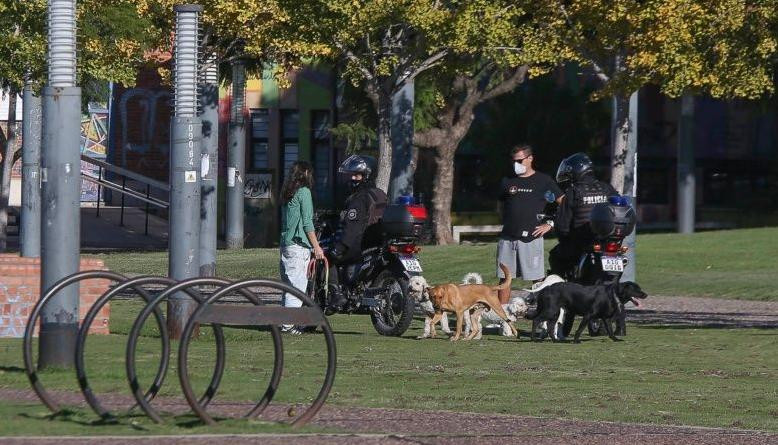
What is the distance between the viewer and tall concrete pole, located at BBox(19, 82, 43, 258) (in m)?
22.6

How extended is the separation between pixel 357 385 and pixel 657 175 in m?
47.4

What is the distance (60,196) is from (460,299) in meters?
4.83

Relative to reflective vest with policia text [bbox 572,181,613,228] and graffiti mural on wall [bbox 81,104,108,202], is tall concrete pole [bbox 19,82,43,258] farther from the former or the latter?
graffiti mural on wall [bbox 81,104,108,202]

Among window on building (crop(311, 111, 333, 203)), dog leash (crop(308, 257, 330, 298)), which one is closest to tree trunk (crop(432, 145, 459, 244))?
window on building (crop(311, 111, 333, 203))

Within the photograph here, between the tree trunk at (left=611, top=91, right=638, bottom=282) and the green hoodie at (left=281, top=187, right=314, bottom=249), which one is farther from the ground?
the tree trunk at (left=611, top=91, right=638, bottom=282)

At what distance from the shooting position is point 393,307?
16.1 m

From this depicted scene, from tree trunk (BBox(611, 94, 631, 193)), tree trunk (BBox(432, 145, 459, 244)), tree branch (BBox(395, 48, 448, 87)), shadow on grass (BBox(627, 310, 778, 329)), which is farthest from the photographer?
tree trunk (BBox(432, 145, 459, 244))

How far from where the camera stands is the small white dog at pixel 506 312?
16.0 metres

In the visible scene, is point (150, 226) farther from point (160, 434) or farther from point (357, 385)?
point (160, 434)

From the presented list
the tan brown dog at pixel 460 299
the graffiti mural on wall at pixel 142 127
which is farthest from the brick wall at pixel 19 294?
the graffiti mural on wall at pixel 142 127

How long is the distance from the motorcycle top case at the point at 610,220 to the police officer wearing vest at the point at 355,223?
6.61ft

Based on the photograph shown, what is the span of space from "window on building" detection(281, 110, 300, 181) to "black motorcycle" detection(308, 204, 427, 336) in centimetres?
3418

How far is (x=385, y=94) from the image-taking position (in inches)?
963

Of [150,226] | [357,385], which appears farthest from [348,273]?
[150,226]
